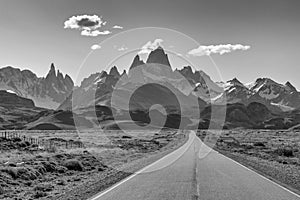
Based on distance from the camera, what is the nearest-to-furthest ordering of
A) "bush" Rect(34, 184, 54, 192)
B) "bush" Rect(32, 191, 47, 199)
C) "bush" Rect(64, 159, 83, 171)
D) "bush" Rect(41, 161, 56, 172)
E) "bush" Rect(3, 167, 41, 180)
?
1. "bush" Rect(32, 191, 47, 199)
2. "bush" Rect(34, 184, 54, 192)
3. "bush" Rect(3, 167, 41, 180)
4. "bush" Rect(41, 161, 56, 172)
5. "bush" Rect(64, 159, 83, 171)

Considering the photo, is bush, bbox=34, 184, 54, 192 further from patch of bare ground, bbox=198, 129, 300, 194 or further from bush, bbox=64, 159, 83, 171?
patch of bare ground, bbox=198, 129, 300, 194

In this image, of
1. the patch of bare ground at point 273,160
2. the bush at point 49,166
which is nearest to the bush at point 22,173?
the bush at point 49,166

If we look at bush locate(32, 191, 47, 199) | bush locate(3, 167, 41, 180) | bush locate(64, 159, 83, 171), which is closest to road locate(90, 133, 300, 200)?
bush locate(32, 191, 47, 199)

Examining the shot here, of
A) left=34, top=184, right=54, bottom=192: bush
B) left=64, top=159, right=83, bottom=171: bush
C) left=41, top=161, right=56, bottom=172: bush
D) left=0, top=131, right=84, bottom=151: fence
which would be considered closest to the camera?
Result: left=34, top=184, right=54, bottom=192: bush

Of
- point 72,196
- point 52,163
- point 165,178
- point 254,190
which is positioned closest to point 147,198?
point 72,196

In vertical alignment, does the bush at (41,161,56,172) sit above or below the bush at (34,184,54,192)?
above

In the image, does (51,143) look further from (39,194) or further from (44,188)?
(39,194)

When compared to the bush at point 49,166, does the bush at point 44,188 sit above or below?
below

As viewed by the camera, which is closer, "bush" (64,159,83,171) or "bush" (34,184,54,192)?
"bush" (34,184,54,192)

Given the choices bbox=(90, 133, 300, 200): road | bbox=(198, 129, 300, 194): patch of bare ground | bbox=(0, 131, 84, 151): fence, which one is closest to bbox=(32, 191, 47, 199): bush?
bbox=(90, 133, 300, 200): road

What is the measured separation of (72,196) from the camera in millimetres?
14984

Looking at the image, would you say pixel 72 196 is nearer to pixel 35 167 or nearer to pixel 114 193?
pixel 114 193

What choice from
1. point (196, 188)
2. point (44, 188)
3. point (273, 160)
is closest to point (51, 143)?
point (273, 160)

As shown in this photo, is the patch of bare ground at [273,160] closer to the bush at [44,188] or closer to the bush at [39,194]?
the bush at [39,194]
